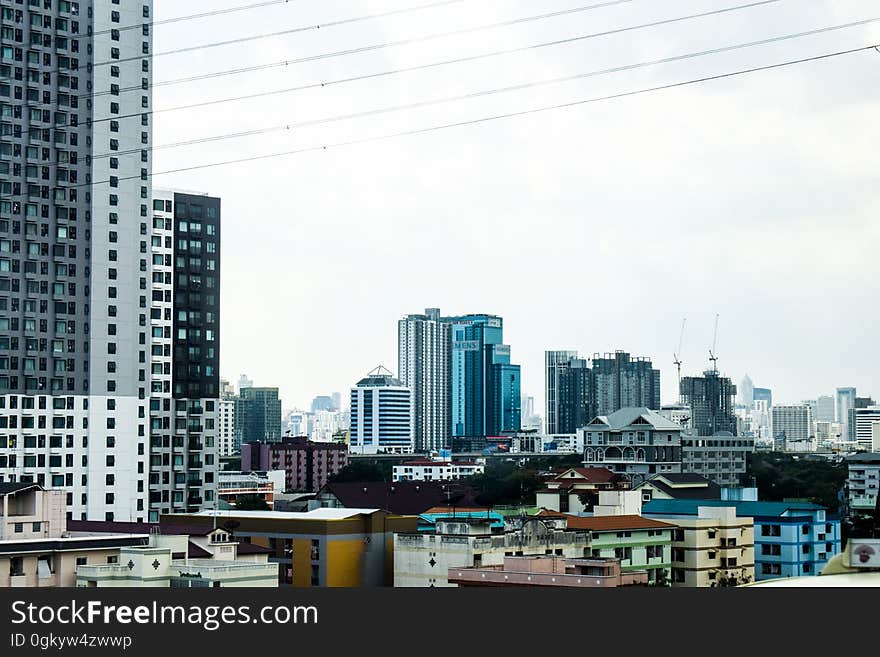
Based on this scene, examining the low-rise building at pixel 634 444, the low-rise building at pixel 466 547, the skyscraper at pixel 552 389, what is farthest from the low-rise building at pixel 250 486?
the skyscraper at pixel 552 389

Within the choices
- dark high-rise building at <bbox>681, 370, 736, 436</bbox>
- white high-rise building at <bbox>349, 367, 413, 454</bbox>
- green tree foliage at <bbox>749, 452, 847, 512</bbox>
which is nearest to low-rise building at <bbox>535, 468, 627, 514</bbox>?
green tree foliage at <bbox>749, 452, 847, 512</bbox>

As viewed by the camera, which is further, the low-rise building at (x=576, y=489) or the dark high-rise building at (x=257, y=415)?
the dark high-rise building at (x=257, y=415)

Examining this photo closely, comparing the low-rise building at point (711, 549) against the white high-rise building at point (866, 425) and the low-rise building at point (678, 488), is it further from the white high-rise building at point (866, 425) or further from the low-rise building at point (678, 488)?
the white high-rise building at point (866, 425)

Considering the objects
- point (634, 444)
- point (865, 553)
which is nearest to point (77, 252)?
point (634, 444)

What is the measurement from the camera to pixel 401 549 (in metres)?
36.2

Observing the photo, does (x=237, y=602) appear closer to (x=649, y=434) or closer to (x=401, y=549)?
(x=401, y=549)

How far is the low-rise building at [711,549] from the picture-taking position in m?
40.8

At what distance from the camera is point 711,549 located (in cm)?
4112

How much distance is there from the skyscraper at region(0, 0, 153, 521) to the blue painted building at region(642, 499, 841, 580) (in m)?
24.8

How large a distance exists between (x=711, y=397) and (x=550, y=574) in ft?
386

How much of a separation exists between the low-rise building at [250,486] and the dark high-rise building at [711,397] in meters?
51.2

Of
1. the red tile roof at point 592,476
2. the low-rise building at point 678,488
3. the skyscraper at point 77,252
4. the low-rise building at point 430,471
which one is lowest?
the low-rise building at point 430,471

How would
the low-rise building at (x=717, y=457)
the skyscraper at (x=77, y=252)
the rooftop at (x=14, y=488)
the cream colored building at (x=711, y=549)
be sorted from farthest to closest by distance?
the low-rise building at (x=717, y=457), the skyscraper at (x=77, y=252), the cream colored building at (x=711, y=549), the rooftop at (x=14, y=488)

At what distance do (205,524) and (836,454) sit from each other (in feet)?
362
